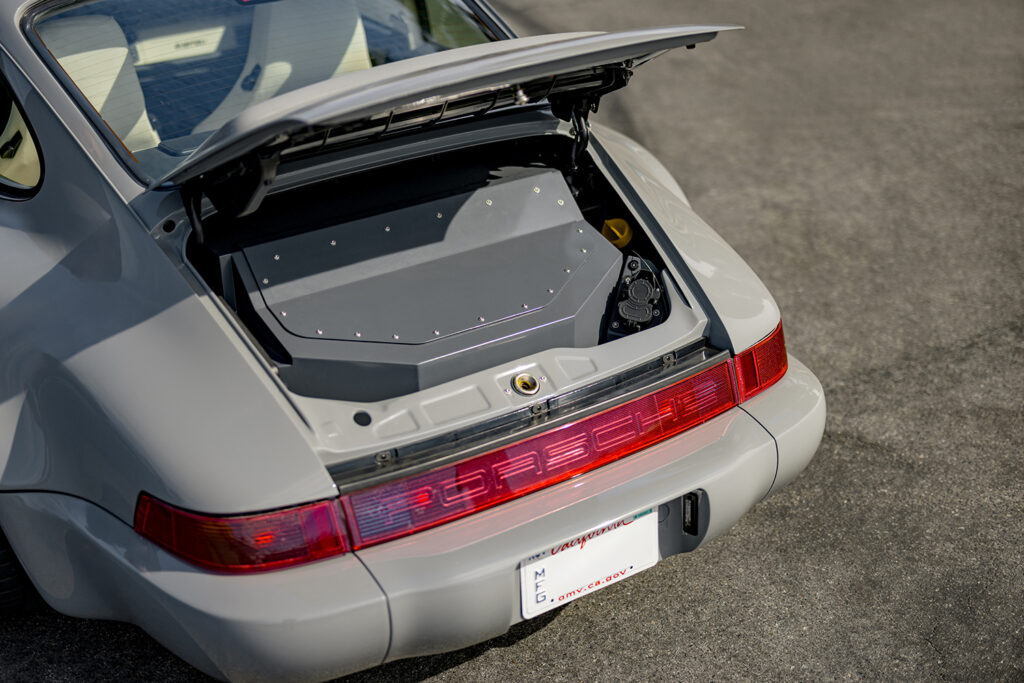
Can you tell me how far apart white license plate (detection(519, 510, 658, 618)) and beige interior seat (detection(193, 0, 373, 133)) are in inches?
60.5

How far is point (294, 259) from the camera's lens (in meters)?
2.42

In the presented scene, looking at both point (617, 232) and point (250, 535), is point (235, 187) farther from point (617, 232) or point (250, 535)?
point (617, 232)

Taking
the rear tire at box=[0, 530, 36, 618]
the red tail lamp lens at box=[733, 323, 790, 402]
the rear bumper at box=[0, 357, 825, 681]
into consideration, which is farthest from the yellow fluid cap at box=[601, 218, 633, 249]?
the rear tire at box=[0, 530, 36, 618]

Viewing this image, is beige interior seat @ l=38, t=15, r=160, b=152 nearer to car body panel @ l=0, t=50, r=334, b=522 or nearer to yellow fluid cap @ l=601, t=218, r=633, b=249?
car body panel @ l=0, t=50, r=334, b=522

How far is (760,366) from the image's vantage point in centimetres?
256

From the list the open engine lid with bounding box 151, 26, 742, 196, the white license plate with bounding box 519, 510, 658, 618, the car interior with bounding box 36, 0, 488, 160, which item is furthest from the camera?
the car interior with bounding box 36, 0, 488, 160

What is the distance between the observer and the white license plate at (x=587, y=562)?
221cm

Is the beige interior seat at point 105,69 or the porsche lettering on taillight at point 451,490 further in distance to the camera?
the beige interior seat at point 105,69

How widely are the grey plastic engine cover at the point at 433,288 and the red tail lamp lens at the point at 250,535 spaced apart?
1.19 ft

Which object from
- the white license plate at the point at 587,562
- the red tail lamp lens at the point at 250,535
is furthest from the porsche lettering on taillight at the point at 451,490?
the white license plate at the point at 587,562

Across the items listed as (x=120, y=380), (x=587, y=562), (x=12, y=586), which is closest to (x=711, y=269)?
(x=587, y=562)

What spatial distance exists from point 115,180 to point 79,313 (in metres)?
0.35

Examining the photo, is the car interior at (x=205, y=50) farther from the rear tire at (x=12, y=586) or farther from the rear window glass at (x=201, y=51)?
the rear tire at (x=12, y=586)

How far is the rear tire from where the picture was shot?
246cm
